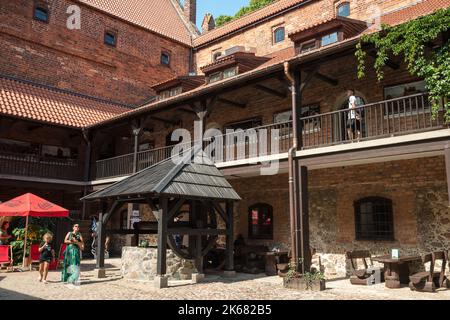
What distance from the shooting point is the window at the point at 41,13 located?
68.0 feet

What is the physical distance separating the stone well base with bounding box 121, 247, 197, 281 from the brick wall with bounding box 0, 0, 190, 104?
42.1 feet

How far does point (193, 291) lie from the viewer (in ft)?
31.0

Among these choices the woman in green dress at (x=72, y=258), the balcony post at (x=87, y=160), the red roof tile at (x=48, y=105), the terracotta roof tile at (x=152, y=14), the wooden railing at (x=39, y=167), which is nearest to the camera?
the woman in green dress at (x=72, y=258)

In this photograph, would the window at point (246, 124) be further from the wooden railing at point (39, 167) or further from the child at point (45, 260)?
the child at point (45, 260)

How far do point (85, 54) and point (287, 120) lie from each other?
41.7ft

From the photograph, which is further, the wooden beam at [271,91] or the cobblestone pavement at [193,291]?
the wooden beam at [271,91]

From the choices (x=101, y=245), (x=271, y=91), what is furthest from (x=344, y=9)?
(x=101, y=245)

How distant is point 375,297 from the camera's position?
28.5 feet

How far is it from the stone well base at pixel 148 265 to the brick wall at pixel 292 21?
38.9 ft

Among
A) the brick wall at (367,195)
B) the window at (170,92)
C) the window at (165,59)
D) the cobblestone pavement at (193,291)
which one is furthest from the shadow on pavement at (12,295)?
the window at (165,59)

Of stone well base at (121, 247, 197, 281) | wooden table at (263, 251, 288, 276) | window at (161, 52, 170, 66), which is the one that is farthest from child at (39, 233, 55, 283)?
window at (161, 52, 170, 66)

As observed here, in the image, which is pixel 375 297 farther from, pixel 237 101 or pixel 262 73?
pixel 237 101

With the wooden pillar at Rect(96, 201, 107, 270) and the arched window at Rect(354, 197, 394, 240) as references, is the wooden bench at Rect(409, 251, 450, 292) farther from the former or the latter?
the wooden pillar at Rect(96, 201, 107, 270)

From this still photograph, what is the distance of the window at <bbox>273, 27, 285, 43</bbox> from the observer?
20.4 metres
